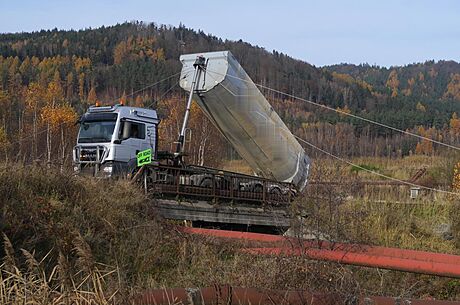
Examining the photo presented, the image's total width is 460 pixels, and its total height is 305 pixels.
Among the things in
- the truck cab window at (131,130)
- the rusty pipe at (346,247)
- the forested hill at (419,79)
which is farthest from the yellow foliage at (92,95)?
the forested hill at (419,79)

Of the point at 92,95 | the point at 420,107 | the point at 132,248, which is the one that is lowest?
the point at 132,248

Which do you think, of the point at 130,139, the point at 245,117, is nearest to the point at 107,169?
the point at 130,139

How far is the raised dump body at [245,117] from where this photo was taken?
14.4 metres

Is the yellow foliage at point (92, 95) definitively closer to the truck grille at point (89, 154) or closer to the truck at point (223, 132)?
the truck grille at point (89, 154)

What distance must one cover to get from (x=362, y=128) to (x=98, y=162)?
64563 mm

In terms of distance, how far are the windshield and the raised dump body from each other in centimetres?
214

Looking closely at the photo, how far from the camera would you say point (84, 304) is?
12.8 feet

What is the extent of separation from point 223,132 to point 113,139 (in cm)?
320

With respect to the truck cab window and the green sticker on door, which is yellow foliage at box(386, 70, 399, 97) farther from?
the green sticker on door

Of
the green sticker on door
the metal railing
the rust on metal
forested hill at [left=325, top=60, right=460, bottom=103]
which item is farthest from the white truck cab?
forested hill at [left=325, top=60, right=460, bottom=103]

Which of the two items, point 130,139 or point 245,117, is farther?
point 245,117

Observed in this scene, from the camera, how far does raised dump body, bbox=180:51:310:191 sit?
14.4m

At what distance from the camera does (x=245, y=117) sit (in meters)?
14.9

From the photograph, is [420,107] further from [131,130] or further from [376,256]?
[376,256]
